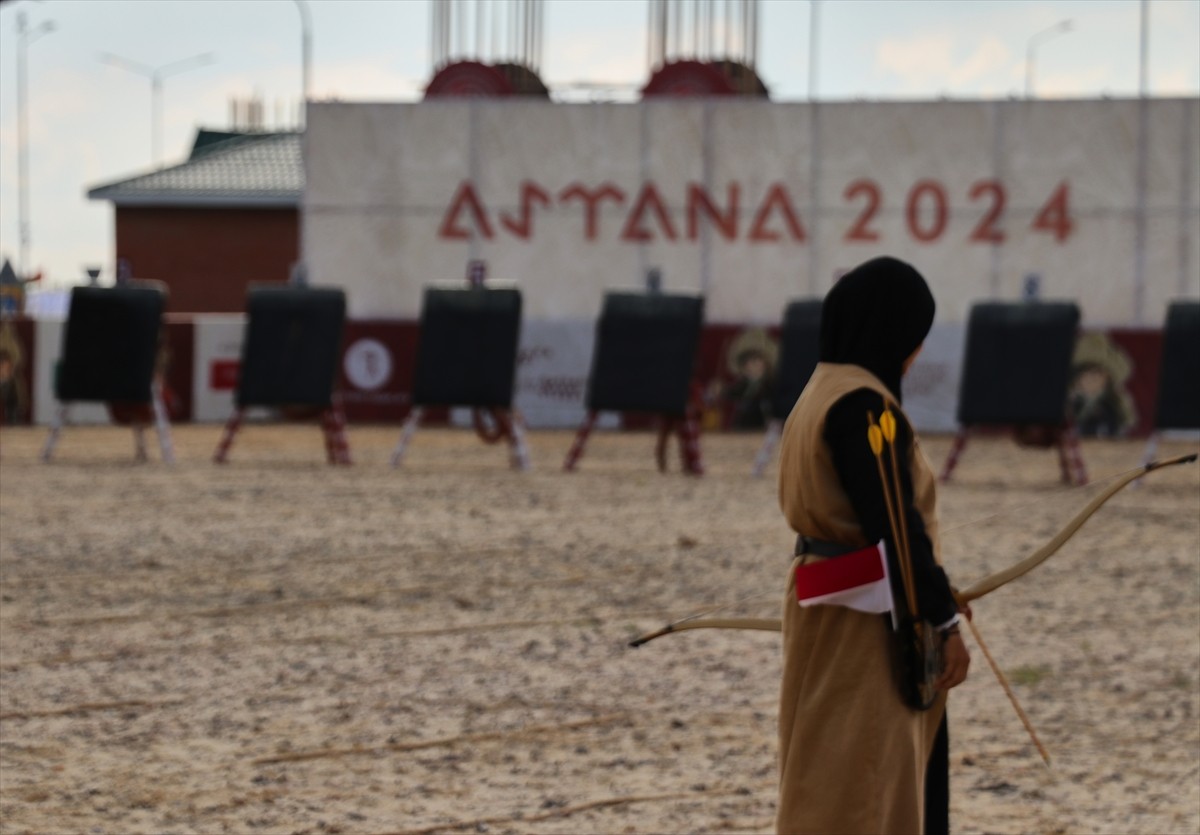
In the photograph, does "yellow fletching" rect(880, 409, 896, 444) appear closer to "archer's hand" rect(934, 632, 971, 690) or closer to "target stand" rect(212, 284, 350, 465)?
"archer's hand" rect(934, 632, 971, 690)

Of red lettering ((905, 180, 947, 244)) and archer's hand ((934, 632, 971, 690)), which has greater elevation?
red lettering ((905, 180, 947, 244))

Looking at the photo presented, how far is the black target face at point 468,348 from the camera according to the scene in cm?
1594

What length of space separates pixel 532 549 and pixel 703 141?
12407 millimetres

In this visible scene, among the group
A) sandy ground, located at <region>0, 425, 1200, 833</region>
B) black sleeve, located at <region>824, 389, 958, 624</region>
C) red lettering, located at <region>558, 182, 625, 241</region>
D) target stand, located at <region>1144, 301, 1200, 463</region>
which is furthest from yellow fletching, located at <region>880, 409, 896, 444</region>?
red lettering, located at <region>558, 182, 625, 241</region>

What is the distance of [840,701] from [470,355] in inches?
495

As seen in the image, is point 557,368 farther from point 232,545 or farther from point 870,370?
point 870,370

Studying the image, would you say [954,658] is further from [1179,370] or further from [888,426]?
[1179,370]

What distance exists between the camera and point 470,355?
52.7 ft

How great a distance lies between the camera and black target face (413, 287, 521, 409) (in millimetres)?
15938

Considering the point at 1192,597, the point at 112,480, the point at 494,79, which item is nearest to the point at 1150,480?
the point at 1192,597

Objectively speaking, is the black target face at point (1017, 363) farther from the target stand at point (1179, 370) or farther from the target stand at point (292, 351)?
the target stand at point (292, 351)

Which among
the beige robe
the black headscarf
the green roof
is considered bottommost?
the beige robe

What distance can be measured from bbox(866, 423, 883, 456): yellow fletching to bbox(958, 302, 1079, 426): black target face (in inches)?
470

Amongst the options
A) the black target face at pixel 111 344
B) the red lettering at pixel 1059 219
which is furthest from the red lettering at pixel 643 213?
the black target face at pixel 111 344
